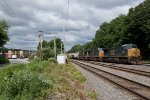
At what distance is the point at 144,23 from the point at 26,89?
68.3 m

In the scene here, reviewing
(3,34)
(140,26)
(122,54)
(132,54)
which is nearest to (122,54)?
(122,54)

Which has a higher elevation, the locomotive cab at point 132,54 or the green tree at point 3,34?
the green tree at point 3,34

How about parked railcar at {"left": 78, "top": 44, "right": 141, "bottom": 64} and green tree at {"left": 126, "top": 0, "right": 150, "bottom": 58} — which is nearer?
parked railcar at {"left": 78, "top": 44, "right": 141, "bottom": 64}

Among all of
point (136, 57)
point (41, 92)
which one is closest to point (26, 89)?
point (41, 92)

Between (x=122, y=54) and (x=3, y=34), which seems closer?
(x=122, y=54)

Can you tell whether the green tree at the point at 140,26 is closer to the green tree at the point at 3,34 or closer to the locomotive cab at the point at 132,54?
the locomotive cab at the point at 132,54

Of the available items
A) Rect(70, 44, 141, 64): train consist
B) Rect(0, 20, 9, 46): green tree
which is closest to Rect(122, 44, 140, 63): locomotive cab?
Rect(70, 44, 141, 64): train consist

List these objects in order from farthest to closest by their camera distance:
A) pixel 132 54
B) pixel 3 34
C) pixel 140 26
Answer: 1. pixel 3 34
2. pixel 140 26
3. pixel 132 54

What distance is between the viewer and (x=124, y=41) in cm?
8675

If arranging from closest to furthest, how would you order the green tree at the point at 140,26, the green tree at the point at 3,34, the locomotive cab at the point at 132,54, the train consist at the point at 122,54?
1. the locomotive cab at the point at 132,54
2. the train consist at the point at 122,54
3. the green tree at the point at 140,26
4. the green tree at the point at 3,34

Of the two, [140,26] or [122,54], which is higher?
[140,26]

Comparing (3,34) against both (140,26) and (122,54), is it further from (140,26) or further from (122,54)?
(122,54)

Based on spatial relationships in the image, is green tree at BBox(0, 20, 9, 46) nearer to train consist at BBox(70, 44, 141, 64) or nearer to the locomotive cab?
train consist at BBox(70, 44, 141, 64)

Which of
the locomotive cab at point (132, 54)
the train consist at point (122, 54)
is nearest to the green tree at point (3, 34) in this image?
the train consist at point (122, 54)
